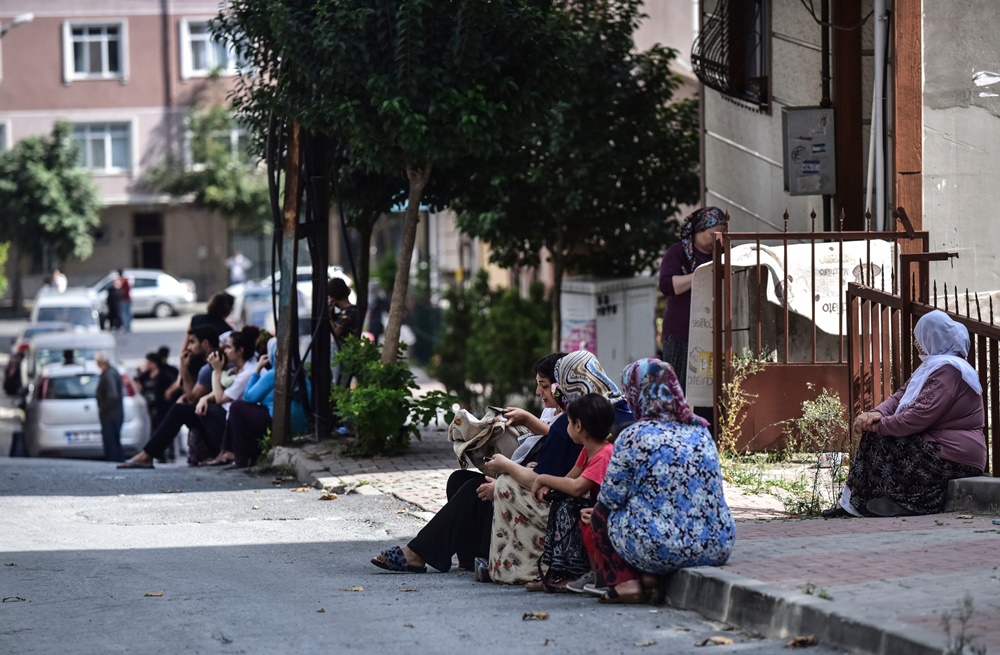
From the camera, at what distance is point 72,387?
21.5m

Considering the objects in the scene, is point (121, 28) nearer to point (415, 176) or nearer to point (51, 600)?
point (415, 176)

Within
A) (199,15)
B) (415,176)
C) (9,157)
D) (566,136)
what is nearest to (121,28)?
(199,15)

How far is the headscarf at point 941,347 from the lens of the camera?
8641mm

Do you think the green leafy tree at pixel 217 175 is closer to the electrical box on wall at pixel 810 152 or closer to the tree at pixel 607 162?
the tree at pixel 607 162

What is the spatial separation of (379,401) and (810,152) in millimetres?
4457

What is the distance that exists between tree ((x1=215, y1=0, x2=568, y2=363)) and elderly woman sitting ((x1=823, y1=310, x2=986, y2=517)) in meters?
4.65

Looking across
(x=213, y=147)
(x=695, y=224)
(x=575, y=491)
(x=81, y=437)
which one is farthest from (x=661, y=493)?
(x=213, y=147)

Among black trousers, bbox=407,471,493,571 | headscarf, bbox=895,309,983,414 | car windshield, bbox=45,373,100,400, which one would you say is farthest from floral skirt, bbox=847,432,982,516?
car windshield, bbox=45,373,100,400

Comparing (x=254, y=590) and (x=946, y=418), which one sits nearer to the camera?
(x=254, y=590)

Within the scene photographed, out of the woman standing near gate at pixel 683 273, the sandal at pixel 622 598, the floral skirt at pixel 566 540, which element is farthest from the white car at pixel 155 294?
the sandal at pixel 622 598

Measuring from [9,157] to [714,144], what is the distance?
39.3 metres

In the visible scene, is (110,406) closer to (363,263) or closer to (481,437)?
(363,263)

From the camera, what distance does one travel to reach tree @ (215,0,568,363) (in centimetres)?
1216

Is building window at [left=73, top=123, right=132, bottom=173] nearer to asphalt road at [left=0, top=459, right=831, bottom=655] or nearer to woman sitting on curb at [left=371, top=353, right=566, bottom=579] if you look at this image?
asphalt road at [left=0, top=459, right=831, bottom=655]
